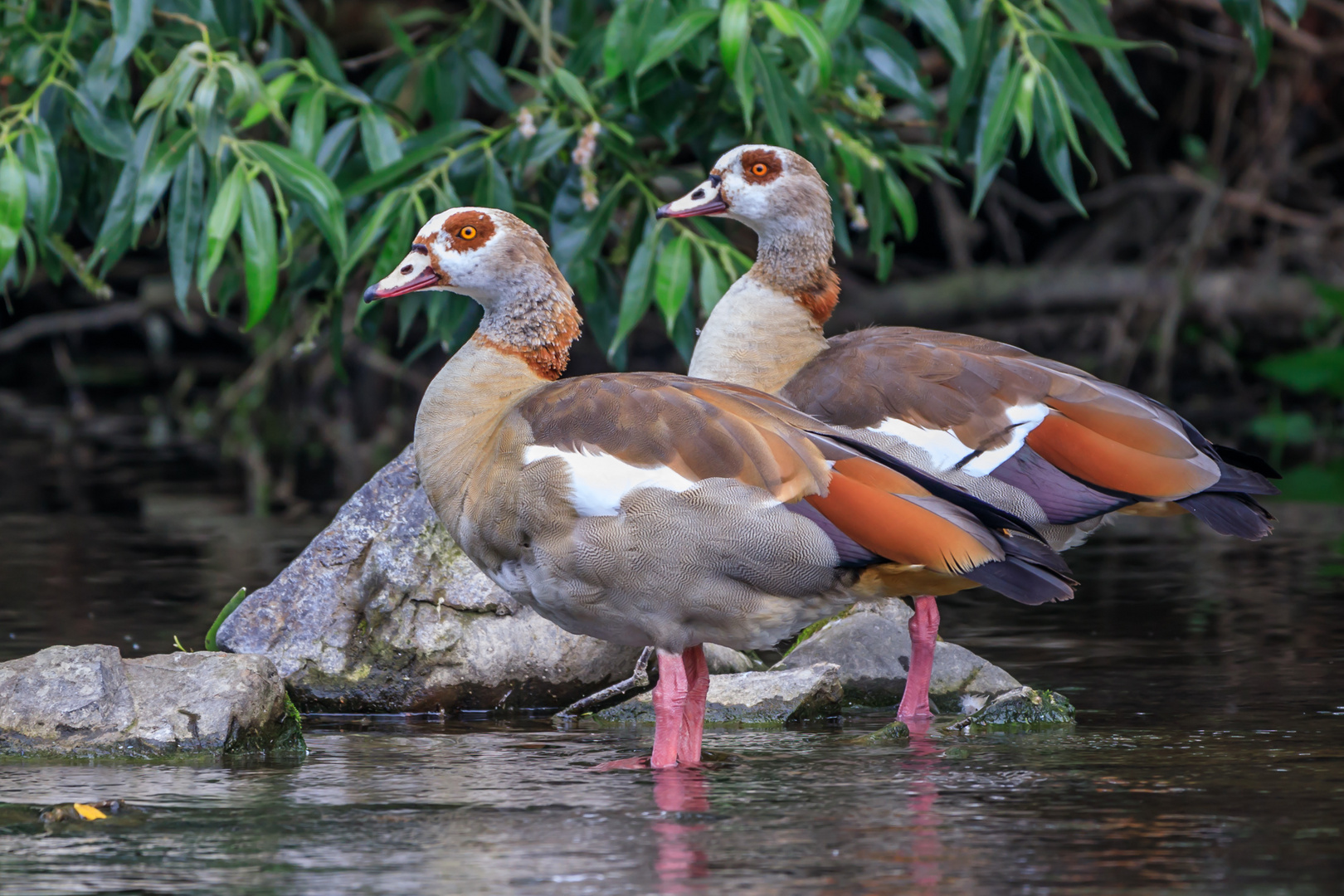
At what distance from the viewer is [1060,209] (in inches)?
603

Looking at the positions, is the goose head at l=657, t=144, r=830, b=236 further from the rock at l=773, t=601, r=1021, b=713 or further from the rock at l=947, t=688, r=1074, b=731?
the rock at l=947, t=688, r=1074, b=731

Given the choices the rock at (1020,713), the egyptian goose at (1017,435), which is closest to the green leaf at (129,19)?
the egyptian goose at (1017,435)

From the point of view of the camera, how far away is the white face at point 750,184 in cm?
639

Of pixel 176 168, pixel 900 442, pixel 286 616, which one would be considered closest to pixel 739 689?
pixel 900 442

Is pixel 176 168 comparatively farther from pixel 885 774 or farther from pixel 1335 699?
pixel 1335 699

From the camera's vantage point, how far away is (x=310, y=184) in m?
6.26

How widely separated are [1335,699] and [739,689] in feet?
5.62

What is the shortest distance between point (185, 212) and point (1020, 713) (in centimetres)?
341

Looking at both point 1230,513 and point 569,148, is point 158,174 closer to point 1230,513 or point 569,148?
point 569,148

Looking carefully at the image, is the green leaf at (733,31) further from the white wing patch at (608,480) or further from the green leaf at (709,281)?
the white wing patch at (608,480)

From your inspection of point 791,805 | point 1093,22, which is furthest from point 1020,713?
point 1093,22

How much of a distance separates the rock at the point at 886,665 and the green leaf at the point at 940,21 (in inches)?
78.2

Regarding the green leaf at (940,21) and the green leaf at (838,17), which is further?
the green leaf at (940,21)

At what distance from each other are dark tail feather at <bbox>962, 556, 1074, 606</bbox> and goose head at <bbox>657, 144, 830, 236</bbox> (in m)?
2.15
